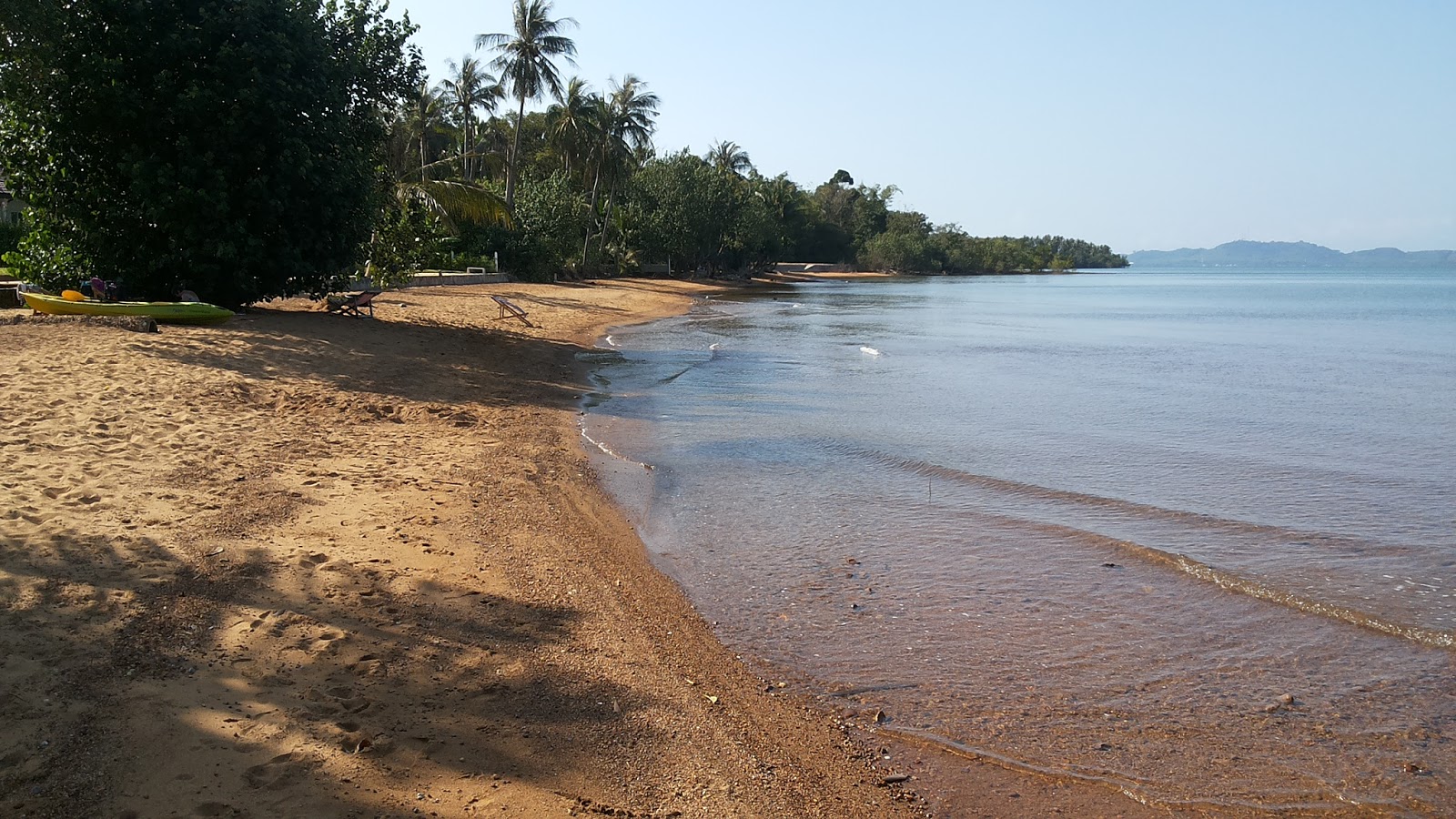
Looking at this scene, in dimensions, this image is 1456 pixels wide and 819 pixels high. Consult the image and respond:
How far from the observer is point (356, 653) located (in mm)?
4859

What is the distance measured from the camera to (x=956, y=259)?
132000mm

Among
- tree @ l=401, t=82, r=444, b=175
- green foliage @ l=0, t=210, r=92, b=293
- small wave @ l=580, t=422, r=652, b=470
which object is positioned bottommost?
small wave @ l=580, t=422, r=652, b=470

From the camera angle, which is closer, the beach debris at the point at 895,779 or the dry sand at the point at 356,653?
the dry sand at the point at 356,653

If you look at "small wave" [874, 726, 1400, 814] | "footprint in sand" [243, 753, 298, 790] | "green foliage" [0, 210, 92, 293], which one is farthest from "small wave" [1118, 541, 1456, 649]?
"green foliage" [0, 210, 92, 293]

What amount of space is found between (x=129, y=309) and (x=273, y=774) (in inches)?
558

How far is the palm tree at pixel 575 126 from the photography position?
50.2m

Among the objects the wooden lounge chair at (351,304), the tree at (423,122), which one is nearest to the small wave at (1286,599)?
the wooden lounge chair at (351,304)

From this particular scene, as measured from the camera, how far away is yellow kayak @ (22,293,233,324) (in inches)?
595

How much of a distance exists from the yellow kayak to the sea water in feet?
21.8

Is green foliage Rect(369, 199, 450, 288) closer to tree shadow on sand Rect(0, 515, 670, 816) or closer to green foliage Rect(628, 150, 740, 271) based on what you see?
tree shadow on sand Rect(0, 515, 670, 816)

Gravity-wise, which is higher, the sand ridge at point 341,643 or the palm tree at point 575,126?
the palm tree at point 575,126

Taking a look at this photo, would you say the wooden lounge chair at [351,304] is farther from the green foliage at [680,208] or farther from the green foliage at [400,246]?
the green foliage at [680,208]

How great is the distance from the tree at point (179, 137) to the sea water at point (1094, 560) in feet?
22.3

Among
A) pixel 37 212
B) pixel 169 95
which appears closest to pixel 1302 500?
pixel 169 95
